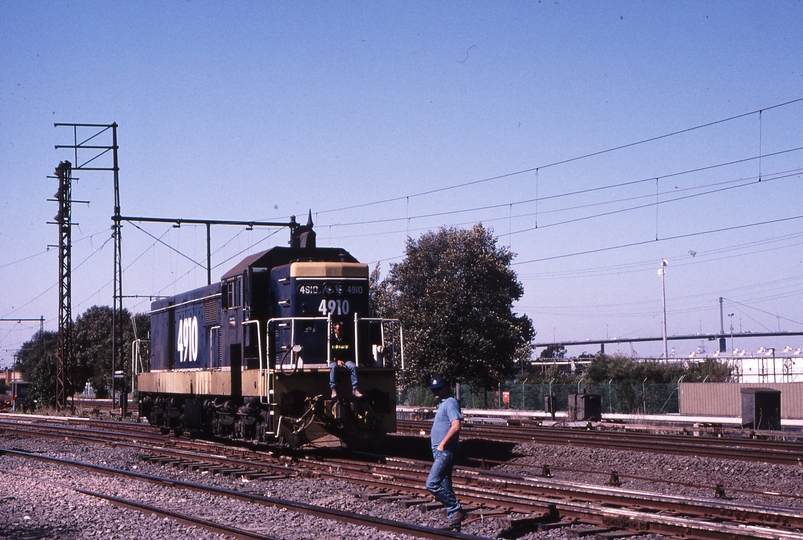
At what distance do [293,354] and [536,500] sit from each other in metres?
6.20

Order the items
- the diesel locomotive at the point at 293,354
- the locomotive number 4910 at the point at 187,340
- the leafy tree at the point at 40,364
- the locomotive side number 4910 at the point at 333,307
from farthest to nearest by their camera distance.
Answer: the leafy tree at the point at 40,364 < the locomotive number 4910 at the point at 187,340 < the locomotive side number 4910 at the point at 333,307 < the diesel locomotive at the point at 293,354

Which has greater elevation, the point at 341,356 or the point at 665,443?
the point at 341,356

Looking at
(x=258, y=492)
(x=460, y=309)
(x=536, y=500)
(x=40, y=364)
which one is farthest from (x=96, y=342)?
(x=536, y=500)

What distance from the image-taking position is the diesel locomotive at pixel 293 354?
1487 centimetres

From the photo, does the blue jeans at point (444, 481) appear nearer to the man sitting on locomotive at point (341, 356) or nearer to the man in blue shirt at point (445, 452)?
the man in blue shirt at point (445, 452)

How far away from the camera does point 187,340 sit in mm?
20047

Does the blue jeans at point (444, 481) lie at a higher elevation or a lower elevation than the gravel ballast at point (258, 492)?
higher

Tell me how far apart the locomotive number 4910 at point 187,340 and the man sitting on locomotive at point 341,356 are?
5.02m

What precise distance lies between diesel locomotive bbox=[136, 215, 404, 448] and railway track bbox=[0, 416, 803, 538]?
2.53ft

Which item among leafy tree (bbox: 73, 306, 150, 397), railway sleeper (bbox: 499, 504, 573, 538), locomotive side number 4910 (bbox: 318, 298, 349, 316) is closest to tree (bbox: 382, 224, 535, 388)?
locomotive side number 4910 (bbox: 318, 298, 349, 316)

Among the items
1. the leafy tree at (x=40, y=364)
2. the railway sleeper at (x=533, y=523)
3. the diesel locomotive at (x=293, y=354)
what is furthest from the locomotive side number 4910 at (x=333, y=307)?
the leafy tree at (x=40, y=364)

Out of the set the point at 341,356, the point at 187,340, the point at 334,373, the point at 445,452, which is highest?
the point at 187,340

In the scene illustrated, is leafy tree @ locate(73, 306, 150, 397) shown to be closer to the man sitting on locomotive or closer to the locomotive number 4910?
the locomotive number 4910

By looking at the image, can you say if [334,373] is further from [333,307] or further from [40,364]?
[40,364]
